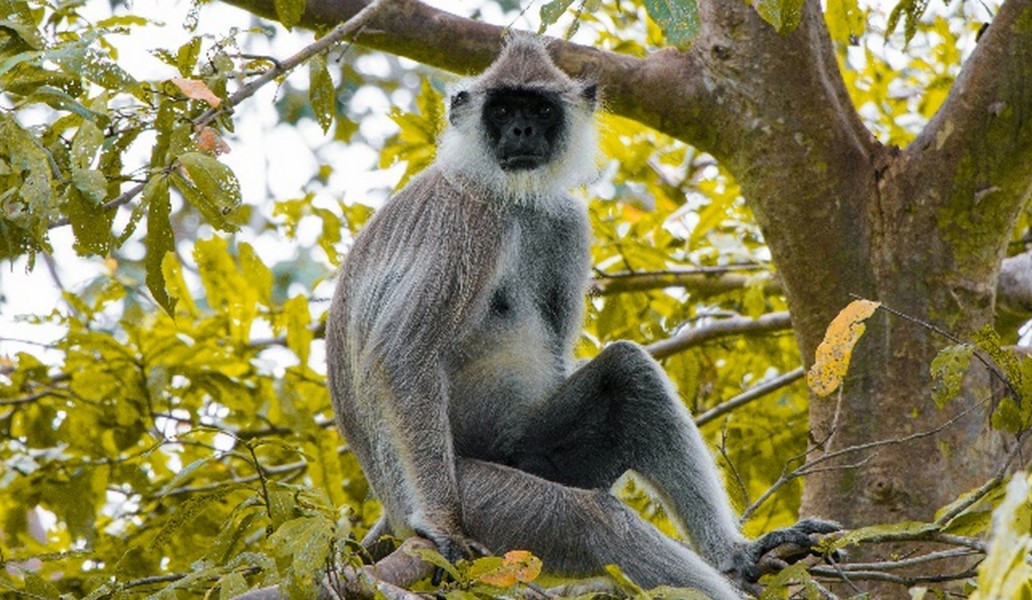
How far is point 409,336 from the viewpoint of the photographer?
14.4ft

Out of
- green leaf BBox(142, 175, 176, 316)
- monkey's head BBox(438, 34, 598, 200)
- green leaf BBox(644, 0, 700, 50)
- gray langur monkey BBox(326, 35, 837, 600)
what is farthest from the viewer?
monkey's head BBox(438, 34, 598, 200)

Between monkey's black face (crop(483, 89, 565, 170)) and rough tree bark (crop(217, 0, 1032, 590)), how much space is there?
182 millimetres

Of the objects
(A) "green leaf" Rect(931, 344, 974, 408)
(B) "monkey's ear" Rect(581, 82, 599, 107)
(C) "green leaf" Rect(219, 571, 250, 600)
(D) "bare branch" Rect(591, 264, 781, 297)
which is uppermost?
(B) "monkey's ear" Rect(581, 82, 599, 107)

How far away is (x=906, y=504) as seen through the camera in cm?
450

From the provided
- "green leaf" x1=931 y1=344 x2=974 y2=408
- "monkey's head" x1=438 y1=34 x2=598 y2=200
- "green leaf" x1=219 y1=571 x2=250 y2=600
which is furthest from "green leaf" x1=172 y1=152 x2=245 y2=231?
"green leaf" x1=931 y1=344 x2=974 y2=408

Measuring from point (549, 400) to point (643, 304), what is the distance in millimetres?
1422

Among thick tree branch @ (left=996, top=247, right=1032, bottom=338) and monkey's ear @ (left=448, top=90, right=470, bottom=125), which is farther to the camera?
thick tree branch @ (left=996, top=247, right=1032, bottom=338)

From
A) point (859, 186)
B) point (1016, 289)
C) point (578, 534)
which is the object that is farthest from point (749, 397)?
point (578, 534)

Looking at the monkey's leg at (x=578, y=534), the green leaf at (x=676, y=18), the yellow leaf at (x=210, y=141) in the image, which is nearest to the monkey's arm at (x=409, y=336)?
the monkey's leg at (x=578, y=534)

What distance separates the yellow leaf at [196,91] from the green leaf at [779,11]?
4.56 ft

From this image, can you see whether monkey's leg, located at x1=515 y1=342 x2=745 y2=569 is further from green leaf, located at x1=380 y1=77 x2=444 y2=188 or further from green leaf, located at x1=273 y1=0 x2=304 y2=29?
green leaf, located at x1=273 y1=0 x2=304 y2=29

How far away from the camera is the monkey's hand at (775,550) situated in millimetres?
3965

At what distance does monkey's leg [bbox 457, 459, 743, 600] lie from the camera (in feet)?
13.3

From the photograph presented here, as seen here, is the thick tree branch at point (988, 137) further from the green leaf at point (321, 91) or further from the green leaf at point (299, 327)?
the green leaf at point (299, 327)
